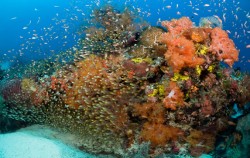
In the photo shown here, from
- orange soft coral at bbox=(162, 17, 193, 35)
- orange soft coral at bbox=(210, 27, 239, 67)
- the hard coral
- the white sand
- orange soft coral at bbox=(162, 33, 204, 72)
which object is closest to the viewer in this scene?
the white sand

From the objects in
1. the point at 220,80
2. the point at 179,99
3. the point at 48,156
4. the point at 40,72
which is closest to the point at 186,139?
the point at 179,99

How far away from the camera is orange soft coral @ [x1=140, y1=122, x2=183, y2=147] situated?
248 inches

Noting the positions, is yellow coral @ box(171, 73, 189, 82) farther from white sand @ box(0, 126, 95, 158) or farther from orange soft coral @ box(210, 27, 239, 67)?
white sand @ box(0, 126, 95, 158)

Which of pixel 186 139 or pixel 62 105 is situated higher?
pixel 62 105

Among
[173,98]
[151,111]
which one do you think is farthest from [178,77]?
[151,111]

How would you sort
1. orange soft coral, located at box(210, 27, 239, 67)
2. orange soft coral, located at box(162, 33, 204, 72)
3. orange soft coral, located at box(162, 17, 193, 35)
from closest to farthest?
orange soft coral, located at box(162, 33, 204, 72), orange soft coral, located at box(210, 27, 239, 67), orange soft coral, located at box(162, 17, 193, 35)

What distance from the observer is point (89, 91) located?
6.88 meters

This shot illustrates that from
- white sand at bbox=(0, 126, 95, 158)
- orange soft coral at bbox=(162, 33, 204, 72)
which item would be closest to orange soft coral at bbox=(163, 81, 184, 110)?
orange soft coral at bbox=(162, 33, 204, 72)

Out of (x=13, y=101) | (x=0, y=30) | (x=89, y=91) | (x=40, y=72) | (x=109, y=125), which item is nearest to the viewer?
(x=109, y=125)

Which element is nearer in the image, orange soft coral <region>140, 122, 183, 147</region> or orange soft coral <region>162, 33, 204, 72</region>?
orange soft coral <region>162, 33, 204, 72</region>

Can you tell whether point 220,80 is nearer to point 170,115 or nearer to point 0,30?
point 170,115

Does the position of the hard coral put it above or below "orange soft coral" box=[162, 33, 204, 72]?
below

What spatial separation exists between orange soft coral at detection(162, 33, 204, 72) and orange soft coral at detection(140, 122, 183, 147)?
4.75 ft

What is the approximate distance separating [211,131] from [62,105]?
4.16 m
